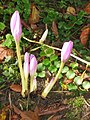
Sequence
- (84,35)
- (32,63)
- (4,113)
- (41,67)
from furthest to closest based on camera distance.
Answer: (84,35) < (41,67) < (4,113) < (32,63)

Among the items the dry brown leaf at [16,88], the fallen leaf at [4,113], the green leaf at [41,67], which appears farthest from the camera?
the green leaf at [41,67]

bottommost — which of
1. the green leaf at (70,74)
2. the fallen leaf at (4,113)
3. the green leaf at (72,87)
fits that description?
the fallen leaf at (4,113)

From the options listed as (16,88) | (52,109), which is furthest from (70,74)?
(16,88)

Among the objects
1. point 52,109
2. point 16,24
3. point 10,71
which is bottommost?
point 52,109

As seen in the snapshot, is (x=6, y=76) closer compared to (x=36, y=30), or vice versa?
(x=6, y=76)

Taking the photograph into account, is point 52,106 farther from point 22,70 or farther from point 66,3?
point 66,3

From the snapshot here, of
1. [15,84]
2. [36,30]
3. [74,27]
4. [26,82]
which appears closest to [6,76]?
[15,84]

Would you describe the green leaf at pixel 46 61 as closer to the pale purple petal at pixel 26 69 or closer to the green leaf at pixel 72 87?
the green leaf at pixel 72 87

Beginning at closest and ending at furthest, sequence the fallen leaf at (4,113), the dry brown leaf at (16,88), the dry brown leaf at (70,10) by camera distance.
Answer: the fallen leaf at (4,113)
the dry brown leaf at (16,88)
the dry brown leaf at (70,10)

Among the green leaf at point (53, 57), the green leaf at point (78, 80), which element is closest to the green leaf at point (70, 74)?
the green leaf at point (78, 80)

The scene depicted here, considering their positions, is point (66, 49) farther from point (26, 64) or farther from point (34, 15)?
point (34, 15)

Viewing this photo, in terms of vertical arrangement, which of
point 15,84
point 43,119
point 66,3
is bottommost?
point 43,119
